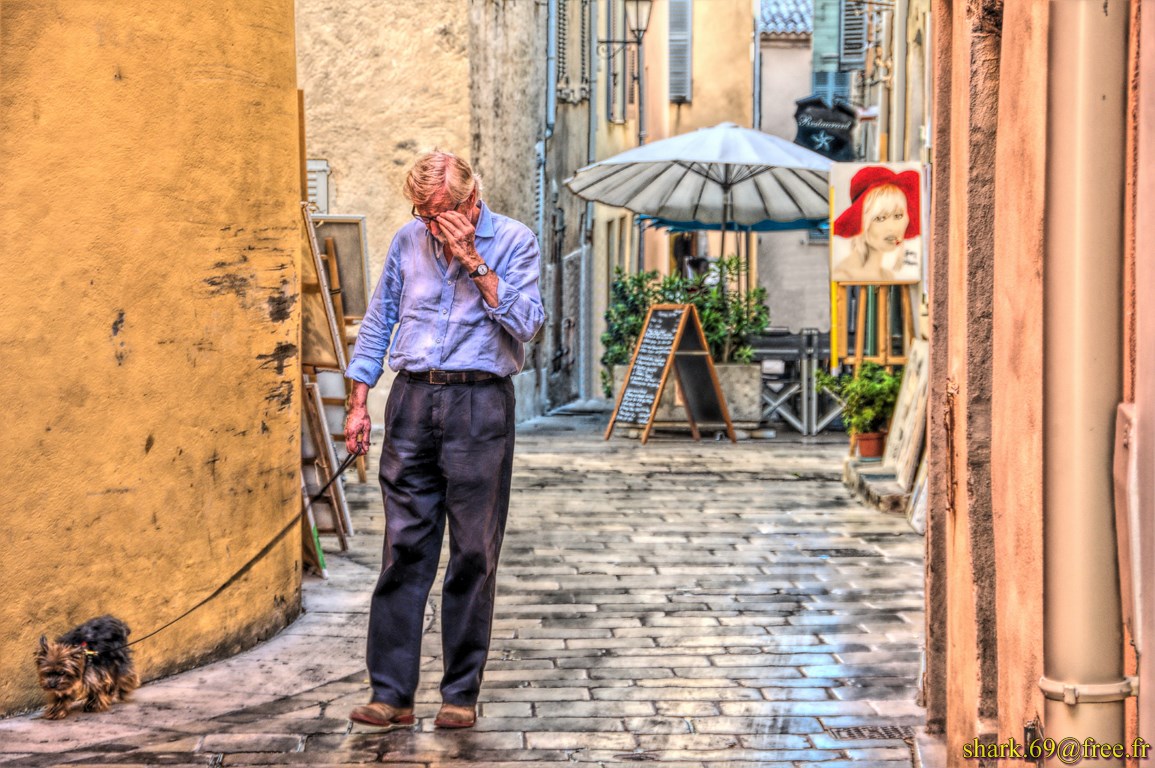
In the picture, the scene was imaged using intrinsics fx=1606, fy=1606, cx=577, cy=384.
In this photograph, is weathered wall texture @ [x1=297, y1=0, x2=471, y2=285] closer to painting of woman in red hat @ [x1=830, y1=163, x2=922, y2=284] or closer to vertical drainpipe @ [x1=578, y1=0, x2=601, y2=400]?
painting of woman in red hat @ [x1=830, y1=163, x2=922, y2=284]

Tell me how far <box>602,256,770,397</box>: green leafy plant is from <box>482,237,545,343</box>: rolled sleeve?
9555mm

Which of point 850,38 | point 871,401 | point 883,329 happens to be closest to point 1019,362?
point 871,401

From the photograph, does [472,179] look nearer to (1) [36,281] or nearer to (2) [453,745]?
(1) [36,281]

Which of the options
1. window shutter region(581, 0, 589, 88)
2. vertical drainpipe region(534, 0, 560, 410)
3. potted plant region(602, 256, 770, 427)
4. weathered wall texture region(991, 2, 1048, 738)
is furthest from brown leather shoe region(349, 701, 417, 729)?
window shutter region(581, 0, 589, 88)

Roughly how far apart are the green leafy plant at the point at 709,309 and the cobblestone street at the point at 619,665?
17.1 ft

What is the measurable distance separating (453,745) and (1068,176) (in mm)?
2668

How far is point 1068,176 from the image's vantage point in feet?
8.53

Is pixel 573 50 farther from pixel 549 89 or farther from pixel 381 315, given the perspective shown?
pixel 381 315

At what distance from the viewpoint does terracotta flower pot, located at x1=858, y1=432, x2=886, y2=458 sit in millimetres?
11047

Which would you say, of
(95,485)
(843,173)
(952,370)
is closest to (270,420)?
(95,485)

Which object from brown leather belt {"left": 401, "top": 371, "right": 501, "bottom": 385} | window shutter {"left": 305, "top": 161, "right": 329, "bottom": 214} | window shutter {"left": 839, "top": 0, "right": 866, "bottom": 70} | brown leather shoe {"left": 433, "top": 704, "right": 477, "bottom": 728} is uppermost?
window shutter {"left": 839, "top": 0, "right": 866, "bottom": 70}

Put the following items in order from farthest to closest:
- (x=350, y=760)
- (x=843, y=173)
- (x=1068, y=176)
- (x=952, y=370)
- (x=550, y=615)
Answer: (x=843, y=173), (x=550, y=615), (x=350, y=760), (x=952, y=370), (x=1068, y=176)

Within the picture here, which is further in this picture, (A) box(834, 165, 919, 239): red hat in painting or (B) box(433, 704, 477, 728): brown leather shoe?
(A) box(834, 165, 919, 239): red hat in painting

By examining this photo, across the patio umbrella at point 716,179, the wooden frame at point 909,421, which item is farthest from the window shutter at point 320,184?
the wooden frame at point 909,421
